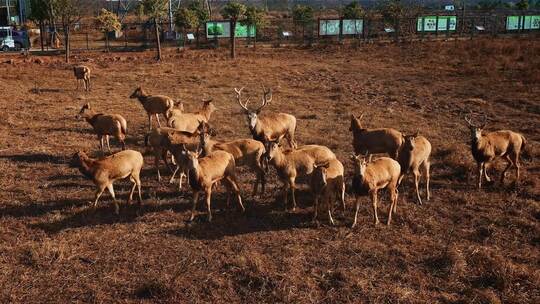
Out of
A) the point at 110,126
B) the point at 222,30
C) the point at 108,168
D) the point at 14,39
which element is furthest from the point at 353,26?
the point at 108,168

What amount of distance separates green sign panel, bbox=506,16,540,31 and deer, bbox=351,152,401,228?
5221 centimetres

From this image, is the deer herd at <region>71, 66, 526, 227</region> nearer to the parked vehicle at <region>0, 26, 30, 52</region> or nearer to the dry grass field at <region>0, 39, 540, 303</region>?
the dry grass field at <region>0, 39, 540, 303</region>

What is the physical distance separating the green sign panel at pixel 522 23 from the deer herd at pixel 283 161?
4855 cm

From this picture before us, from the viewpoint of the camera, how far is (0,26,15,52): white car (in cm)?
4391

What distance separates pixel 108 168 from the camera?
1055 centimetres

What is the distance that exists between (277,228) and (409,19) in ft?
149

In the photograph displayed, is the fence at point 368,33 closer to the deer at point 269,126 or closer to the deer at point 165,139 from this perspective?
the deer at point 269,126

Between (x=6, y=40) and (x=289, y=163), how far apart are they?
41910mm

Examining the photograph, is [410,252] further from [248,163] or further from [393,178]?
[248,163]

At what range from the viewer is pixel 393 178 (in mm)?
10523

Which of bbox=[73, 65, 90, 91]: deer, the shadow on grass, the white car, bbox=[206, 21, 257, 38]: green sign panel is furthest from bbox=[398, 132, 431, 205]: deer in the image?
the white car

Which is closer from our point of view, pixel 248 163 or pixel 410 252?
pixel 410 252

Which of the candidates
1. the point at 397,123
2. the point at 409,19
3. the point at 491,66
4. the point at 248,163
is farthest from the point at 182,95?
the point at 409,19

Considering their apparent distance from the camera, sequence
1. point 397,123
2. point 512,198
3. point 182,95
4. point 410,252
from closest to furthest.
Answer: point 410,252, point 512,198, point 397,123, point 182,95
